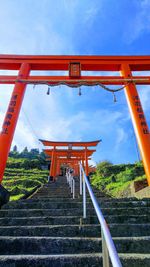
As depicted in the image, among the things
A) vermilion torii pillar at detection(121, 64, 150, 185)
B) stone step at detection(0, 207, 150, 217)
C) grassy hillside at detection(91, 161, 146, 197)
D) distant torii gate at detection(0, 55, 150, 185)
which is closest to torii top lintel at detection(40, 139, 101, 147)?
grassy hillside at detection(91, 161, 146, 197)

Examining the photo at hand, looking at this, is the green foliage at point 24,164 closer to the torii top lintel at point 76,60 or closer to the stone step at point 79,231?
the torii top lintel at point 76,60

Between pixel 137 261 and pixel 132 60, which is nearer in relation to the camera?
pixel 137 261

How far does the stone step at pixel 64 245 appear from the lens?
1805mm

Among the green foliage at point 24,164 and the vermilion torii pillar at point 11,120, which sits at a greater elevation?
the green foliage at point 24,164

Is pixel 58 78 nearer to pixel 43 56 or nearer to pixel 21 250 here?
pixel 43 56

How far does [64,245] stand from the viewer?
1.86 m

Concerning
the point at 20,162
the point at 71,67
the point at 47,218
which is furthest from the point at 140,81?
the point at 20,162

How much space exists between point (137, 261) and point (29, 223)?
5.36 ft

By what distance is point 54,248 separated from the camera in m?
1.84

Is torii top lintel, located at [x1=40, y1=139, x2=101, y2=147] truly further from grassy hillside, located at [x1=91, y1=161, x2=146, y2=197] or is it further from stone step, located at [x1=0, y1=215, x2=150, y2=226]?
stone step, located at [x1=0, y1=215, x2=150, y2=226]

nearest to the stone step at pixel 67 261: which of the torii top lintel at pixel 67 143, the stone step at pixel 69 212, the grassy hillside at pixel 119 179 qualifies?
the stone step at pixel 69 212

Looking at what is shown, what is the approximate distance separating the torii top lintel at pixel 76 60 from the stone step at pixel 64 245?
17.3 feet

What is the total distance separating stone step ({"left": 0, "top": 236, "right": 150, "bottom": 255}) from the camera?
181 cm

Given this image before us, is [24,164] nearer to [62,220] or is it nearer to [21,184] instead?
[21,184]
